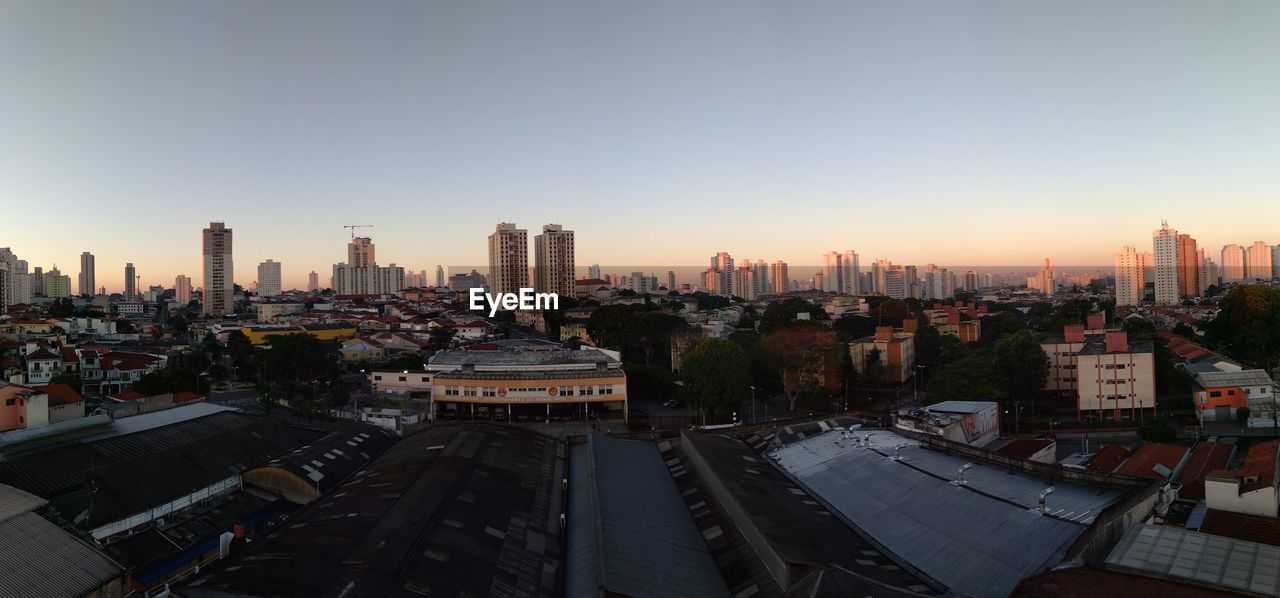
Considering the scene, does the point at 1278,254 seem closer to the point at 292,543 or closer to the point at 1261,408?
the point at 1261,408

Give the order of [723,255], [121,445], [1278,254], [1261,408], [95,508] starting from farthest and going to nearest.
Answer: [723,255]
[1278,254]
[1261,408]
[121,445]
[95,508]


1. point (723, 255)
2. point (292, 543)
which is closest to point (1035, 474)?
point (292, 543)

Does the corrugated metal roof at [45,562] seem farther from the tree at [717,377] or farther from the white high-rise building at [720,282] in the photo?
the white high-rise building at [720,282]

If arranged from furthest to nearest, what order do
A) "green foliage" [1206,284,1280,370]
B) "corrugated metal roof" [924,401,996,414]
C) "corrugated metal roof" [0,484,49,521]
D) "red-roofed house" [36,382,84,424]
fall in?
"green foliage" [1206,284,1280,370] → "corrugated metal roof" [924,401,996,414] → "red-roofed house" [36,382,84,424] → "corrugated metal roof" [0,484,49,521]

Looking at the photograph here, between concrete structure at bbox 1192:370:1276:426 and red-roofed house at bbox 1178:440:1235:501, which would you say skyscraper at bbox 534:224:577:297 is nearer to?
concrete structure at bbox 1192:370:1276:426

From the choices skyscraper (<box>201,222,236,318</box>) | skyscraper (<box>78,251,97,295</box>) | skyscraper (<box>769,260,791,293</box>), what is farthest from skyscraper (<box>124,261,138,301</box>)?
skyscraper (<box>769,260,791,293</box>)

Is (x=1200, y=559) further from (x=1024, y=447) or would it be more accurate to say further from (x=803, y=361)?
(x=803, y=361)
